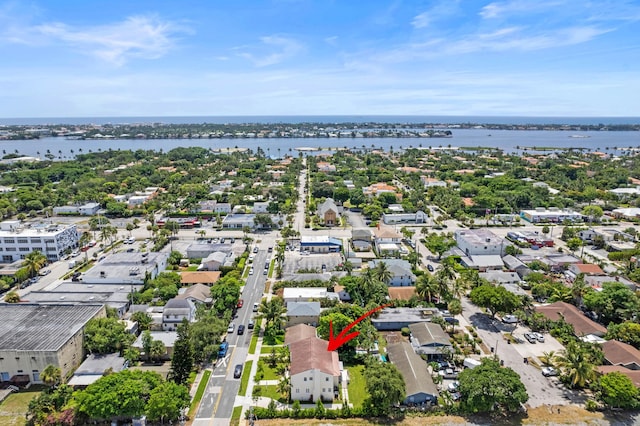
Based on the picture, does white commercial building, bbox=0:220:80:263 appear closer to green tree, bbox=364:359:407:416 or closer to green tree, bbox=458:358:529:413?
green tree, bbox=364:359:407:416

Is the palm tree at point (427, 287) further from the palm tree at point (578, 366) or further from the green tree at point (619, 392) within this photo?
the green tree at point (619, 392)

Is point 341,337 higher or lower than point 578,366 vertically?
lower

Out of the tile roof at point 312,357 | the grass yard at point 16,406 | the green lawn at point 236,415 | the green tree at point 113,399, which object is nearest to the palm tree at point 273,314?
the tile roof at point 312,357

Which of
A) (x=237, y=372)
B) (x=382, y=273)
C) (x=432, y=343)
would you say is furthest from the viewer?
(x=382, y=273)

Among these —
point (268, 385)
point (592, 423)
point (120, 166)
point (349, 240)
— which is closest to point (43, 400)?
point (268, 385)

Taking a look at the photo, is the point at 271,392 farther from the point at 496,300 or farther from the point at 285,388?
the point at 496,300

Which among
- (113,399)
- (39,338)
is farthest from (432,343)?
(39,338)

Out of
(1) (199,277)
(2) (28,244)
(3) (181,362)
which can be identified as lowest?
(1) (199,277)
